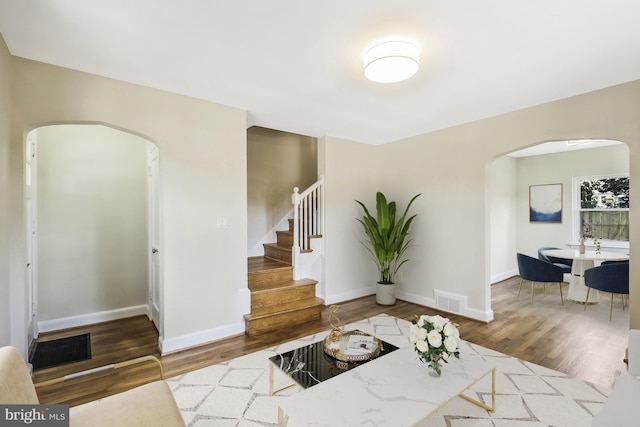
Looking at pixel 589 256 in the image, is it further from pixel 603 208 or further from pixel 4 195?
pixel 4 195

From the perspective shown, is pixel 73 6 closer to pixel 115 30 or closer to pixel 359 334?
pixel 115 30

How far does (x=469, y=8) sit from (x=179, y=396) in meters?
3.19

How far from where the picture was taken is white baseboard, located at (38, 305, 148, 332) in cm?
333

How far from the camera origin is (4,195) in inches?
78.5

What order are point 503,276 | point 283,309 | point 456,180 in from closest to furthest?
→ point 283,309 < point 456,180 < point 503,276

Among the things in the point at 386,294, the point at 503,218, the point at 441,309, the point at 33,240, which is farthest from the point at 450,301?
the point at 33,240

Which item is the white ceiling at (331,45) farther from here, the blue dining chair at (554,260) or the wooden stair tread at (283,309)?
the blue dining chair at (554,260)

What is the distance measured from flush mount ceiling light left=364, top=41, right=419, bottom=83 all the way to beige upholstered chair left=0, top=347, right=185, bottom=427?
2356mm

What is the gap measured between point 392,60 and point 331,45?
44 cm

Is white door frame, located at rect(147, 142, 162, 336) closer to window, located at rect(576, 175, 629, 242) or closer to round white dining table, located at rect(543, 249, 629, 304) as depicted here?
round white dining table, located at rect(543, 249, 629, 304)

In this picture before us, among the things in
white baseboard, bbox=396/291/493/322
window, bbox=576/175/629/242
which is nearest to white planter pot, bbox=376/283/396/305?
white baseboard, bbox=396/291/493/322

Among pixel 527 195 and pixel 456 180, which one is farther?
pixel 527 195

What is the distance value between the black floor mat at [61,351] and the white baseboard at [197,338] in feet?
2.28

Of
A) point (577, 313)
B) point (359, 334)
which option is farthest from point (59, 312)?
point (577, 313)
